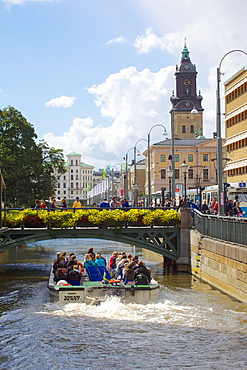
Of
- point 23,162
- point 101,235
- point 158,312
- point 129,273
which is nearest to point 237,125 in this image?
point 23,162

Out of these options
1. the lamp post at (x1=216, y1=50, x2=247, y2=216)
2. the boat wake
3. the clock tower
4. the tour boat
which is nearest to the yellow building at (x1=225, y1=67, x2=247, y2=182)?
the lamp post at (x1=216, y1=50, x2=247, y2=216)

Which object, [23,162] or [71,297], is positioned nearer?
[71,297]

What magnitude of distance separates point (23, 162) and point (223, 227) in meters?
31.4

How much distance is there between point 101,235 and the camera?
104 feet

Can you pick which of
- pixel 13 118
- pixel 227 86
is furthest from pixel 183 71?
pixel 13 118

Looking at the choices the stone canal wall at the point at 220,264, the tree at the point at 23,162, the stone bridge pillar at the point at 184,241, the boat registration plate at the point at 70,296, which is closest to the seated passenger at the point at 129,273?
the boat registration plate at the point at 70,296

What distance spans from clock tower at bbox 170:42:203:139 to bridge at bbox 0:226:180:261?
100988mm

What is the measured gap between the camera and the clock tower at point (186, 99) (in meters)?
136

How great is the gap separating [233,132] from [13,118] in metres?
25.3

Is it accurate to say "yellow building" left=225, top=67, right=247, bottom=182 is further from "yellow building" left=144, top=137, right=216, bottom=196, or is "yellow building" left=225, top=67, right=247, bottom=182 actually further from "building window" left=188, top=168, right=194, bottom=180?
"building window" left=188, top=168, right=194, bottom=180

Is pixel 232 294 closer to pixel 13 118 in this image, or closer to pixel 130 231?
pixel 130 231

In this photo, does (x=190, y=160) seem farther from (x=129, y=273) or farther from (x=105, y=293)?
(x=105, y=293)

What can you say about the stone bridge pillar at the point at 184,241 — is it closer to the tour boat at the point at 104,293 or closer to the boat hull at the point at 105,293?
the tour boat at the point at 104,293

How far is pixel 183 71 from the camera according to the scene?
136m
